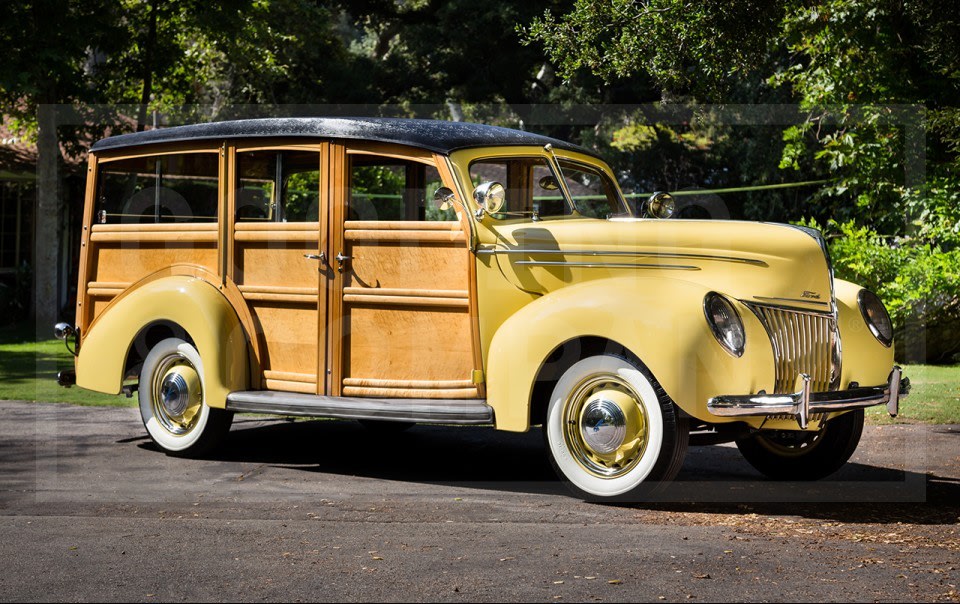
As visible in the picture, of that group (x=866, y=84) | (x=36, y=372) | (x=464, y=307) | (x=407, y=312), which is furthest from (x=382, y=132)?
(x=866, y=84)

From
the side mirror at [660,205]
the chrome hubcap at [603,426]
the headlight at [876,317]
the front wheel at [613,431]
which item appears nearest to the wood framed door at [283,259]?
A: the front wheel at [613,431]

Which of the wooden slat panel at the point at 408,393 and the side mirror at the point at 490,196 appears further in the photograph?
the wooden slat panel at the point at 408,393

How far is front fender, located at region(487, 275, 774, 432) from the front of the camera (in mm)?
5938

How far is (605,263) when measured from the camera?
258 inches

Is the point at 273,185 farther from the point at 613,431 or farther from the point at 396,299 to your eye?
the point at 613,431

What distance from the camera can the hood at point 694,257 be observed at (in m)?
6.32

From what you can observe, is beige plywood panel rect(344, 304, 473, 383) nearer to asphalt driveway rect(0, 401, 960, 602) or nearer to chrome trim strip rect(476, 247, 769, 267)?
chrome trim strip rect(476, 247, 769, 267)

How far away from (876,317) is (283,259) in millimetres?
3809

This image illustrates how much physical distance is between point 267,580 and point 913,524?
3334mm

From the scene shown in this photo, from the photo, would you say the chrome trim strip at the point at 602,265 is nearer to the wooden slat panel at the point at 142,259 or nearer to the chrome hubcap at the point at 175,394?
the wooden slat panel at the point at 142,259

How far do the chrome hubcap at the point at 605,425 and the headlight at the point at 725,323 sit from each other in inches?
22.2

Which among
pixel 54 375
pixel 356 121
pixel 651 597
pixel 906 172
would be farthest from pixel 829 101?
pixel 651 597

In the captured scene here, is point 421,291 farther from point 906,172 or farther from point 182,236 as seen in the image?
point 906,172

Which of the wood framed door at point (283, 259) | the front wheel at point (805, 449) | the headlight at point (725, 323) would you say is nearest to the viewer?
the headlight at point (725, 323)
